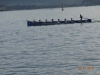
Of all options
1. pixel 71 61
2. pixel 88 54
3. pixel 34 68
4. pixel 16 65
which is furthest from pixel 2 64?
pixel 88 54

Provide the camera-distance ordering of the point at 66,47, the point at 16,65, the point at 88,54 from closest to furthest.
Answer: the point at 16,65 < the point at 88,54 < the point at 66,47

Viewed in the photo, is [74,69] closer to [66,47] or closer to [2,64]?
[2,64]

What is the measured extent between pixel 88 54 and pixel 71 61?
443 centimetres

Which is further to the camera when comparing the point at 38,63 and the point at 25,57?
the point at 25,57

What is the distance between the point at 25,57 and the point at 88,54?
281 inches

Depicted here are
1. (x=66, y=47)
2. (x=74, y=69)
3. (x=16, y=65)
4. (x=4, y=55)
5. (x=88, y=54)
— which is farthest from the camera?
(x=66, y=47)

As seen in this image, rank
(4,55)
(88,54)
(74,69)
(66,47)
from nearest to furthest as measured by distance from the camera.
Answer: (74,69) < (88,54) < (4,55) < (66,47)

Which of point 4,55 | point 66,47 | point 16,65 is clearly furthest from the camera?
point 66,47

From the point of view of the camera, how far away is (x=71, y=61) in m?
39.2

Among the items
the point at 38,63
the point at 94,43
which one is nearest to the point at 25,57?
the point at 38,63

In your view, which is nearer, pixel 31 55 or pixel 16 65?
pixel 16 65

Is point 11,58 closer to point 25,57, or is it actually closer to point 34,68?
point 25,57

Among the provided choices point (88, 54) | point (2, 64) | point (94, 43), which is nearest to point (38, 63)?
point (2, 64)

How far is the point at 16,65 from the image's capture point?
3872cm
